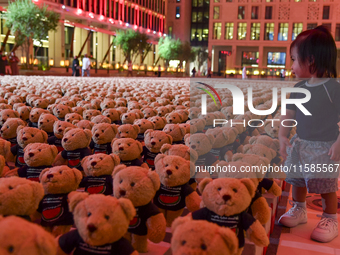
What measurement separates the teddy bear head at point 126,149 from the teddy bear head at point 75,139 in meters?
0.47

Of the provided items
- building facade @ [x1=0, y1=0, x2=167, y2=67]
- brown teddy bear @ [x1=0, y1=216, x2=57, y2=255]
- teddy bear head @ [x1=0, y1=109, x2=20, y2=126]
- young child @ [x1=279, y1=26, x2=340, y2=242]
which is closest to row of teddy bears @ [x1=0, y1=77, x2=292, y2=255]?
brown teddy bear @ [x1=0, y1=216, x2=57, y2=255]

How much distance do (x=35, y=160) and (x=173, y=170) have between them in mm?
1408

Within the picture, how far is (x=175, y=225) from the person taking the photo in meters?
1.87

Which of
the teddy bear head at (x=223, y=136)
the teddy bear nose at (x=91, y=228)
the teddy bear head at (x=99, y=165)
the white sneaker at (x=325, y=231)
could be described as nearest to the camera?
the teddy bear nose at (x=91, y=228)

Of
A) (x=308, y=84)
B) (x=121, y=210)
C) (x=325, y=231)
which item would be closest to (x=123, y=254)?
(x=121, y=210)

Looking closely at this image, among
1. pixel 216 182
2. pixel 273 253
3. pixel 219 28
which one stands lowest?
pixel 273 253

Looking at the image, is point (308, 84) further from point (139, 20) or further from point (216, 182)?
point (139, 20)

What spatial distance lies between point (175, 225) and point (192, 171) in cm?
127

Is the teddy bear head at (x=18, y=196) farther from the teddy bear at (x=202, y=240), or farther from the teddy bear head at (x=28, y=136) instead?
the teddy bear head at (x=28, y=136)

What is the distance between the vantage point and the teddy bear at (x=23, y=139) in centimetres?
393

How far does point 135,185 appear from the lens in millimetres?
2424

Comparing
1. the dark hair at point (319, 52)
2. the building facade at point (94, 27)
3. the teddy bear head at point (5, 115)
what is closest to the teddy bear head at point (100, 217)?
the dark hair at point (319, 52)

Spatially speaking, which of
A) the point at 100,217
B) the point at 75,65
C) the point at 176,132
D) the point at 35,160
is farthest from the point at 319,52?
the point at 75,65

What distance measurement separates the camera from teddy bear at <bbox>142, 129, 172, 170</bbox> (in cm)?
395
